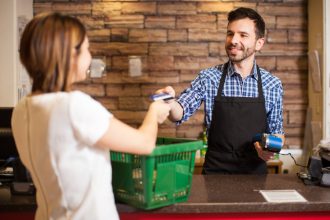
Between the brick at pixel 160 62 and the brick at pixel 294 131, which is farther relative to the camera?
the brick at pixel 294 131

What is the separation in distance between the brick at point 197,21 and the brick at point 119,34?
18.3 inches

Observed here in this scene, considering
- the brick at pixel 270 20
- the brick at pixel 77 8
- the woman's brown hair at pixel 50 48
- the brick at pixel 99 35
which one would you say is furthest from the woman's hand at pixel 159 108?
the brick at pixel 270 20

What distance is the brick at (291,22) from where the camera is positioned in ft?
12.6

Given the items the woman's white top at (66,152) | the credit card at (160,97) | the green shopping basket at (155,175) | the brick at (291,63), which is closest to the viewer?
the woman's white top at (66,152)

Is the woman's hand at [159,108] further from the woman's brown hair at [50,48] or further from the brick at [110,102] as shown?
the brick at [110,102]

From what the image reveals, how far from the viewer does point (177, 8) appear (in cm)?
377

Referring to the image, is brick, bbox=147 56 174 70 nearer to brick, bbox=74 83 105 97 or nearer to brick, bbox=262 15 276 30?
brick, bbox=74 83 105 97

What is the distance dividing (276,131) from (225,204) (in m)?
1.01

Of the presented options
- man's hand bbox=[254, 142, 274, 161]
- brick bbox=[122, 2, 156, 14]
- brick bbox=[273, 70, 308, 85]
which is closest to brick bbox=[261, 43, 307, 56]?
brick bbox=[273, 70, 308, 85]

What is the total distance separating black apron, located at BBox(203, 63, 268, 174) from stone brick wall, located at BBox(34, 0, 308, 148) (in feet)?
4.29

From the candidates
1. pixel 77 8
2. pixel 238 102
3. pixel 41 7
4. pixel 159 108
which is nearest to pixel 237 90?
pixel 238 102

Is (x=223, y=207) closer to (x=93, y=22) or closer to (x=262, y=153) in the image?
(x=262, y=153)

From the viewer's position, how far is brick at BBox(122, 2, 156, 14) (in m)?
3.75

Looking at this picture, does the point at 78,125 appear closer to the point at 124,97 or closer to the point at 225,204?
the point at 225,204
